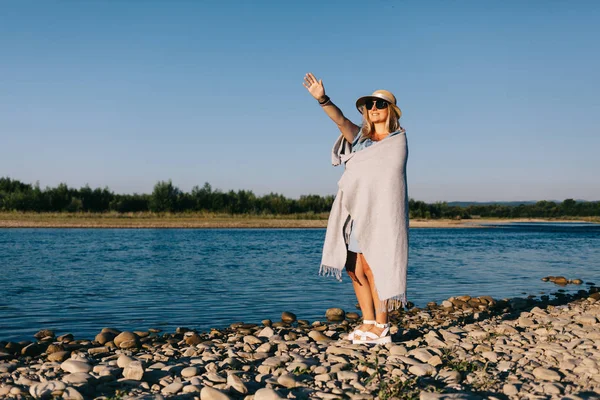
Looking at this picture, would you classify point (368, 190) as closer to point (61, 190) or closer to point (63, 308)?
point (63, 308)

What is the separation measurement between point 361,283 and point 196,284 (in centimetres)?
726

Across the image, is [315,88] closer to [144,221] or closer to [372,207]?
[372,207]

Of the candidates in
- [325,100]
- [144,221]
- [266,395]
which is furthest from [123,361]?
[144,221]

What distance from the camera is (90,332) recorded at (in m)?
7.09

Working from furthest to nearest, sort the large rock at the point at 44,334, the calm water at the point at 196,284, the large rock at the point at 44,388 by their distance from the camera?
the calm water at the point at 196,284 → the large rock at the point at 44,334 → the large rock at the point at 44,388

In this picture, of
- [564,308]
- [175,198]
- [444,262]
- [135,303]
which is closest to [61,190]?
[175,198]

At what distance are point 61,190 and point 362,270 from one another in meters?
49.5

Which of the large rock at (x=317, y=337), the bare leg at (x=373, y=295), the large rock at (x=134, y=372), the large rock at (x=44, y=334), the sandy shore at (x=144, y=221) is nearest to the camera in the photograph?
the large rock at (x=134, y=372)

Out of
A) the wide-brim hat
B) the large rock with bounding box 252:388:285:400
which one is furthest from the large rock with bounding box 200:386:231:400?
the wide-brim hat

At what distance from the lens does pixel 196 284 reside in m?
11.8

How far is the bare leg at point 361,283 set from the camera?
16.7ft

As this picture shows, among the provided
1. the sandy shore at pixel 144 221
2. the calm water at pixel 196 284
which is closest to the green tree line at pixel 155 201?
the sandy shore at pixel 144 221

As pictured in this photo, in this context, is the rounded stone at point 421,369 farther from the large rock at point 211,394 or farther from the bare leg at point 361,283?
the large rock at point 211,394

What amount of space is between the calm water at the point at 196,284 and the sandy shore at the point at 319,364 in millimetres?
1605
